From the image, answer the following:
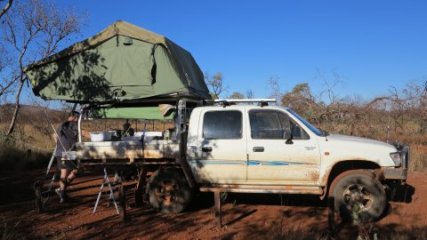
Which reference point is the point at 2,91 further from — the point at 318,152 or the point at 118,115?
the point at 318,152

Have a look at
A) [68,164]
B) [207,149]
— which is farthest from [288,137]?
[68,164]

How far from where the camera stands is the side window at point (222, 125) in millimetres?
8500

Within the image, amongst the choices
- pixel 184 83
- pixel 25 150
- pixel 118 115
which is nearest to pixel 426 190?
pixel 184 83

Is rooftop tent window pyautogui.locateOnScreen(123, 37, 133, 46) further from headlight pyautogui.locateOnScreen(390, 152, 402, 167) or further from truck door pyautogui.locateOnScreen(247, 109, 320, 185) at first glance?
headlight pyautogui.locateOnScreen(390, 152, 402, 167)

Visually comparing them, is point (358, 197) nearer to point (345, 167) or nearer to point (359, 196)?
point (359, 196)

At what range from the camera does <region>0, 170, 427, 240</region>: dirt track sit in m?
7.27

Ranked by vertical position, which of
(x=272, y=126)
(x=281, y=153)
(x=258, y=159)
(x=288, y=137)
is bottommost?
(x=258, y=159)

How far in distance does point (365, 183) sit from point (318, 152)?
897 millimetres

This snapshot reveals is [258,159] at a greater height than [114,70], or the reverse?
[114,70]

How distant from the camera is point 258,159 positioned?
8.24m

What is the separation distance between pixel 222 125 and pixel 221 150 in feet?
1.56

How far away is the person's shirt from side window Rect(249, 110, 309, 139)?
151 inches

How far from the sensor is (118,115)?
31.9ft

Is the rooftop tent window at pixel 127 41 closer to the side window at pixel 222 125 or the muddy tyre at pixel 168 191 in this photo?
the side window at pixel 222 125
